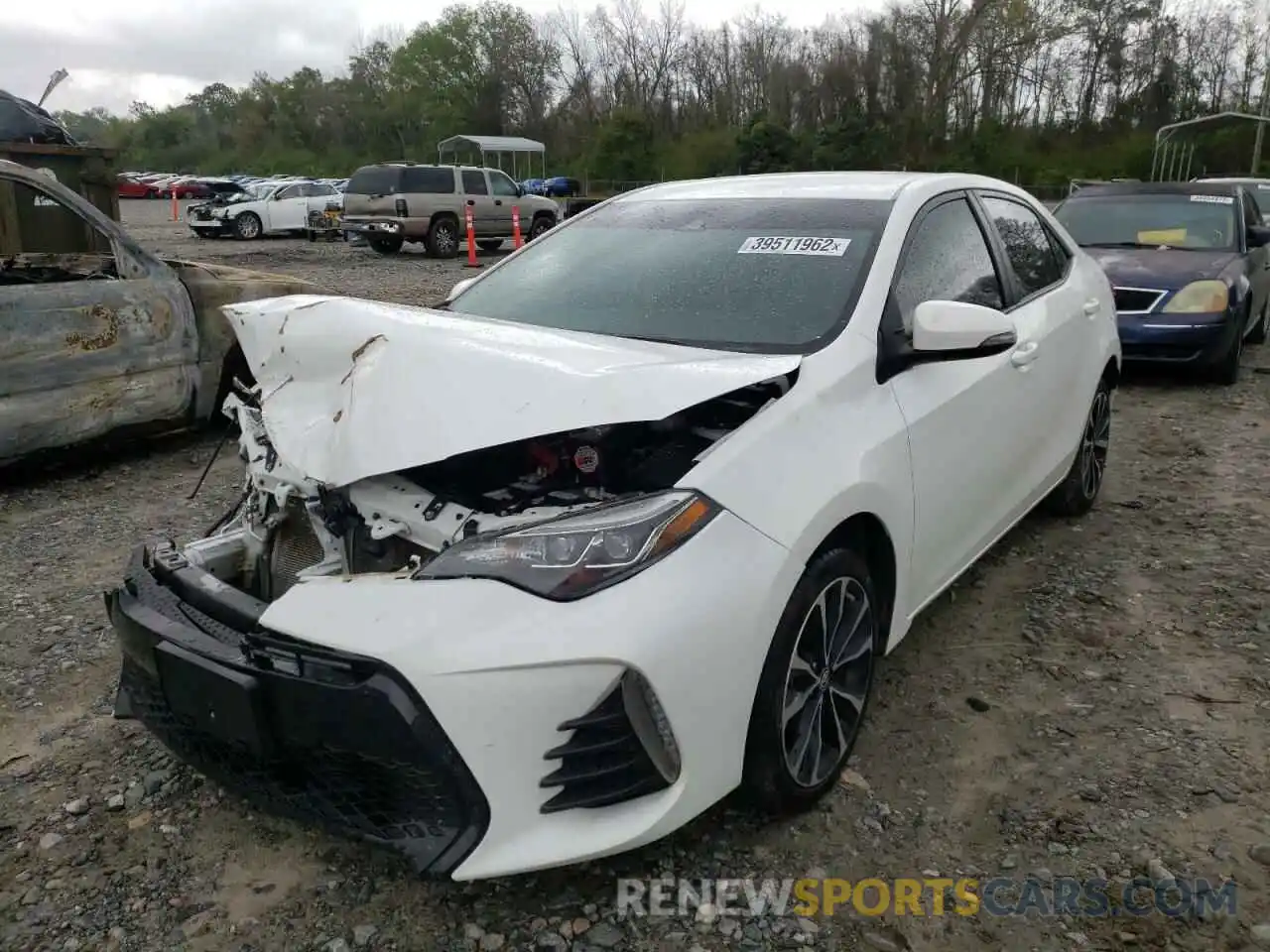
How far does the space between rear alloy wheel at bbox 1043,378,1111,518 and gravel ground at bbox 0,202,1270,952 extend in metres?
0.29

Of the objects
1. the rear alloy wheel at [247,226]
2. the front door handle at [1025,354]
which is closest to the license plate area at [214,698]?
the front door handle at [1025,354]

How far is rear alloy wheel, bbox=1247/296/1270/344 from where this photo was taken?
9438 mm

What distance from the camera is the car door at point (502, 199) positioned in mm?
21109

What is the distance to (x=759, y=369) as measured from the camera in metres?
2.42

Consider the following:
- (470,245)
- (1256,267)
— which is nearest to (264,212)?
(470,245)

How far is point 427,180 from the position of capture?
2017 centimetres

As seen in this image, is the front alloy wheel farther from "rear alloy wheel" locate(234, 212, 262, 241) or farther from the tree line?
the tree line

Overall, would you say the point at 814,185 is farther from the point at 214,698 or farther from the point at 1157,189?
the point at 1157,189

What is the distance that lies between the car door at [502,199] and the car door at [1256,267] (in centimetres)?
1486

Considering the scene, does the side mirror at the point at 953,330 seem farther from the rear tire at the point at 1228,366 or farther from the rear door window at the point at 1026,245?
the rear tire at the point at 1228,366

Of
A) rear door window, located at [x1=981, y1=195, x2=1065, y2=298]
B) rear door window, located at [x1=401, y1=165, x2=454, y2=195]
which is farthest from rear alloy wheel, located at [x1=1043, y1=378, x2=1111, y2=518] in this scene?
rear door window, located at [x1=401, y1=165, x2=454, y2=195]

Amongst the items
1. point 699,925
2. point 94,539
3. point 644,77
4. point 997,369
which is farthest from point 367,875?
point 644,77

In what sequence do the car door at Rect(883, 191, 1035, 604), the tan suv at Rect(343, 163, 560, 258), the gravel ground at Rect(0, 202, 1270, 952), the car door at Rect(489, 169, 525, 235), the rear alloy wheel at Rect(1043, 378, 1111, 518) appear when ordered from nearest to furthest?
the gravel ground at Rect(0, 202, 1270, 952), the car door at Rect(883, 191, 1035, 604), the rear alloy wheel at Rect(1043, 378, 1111, 518), the tan suv at Rect(343, 163, 560, 258), the car door at Rect(489, 169, 525, 235)

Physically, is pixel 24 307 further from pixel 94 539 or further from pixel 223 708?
pixel 223 708
